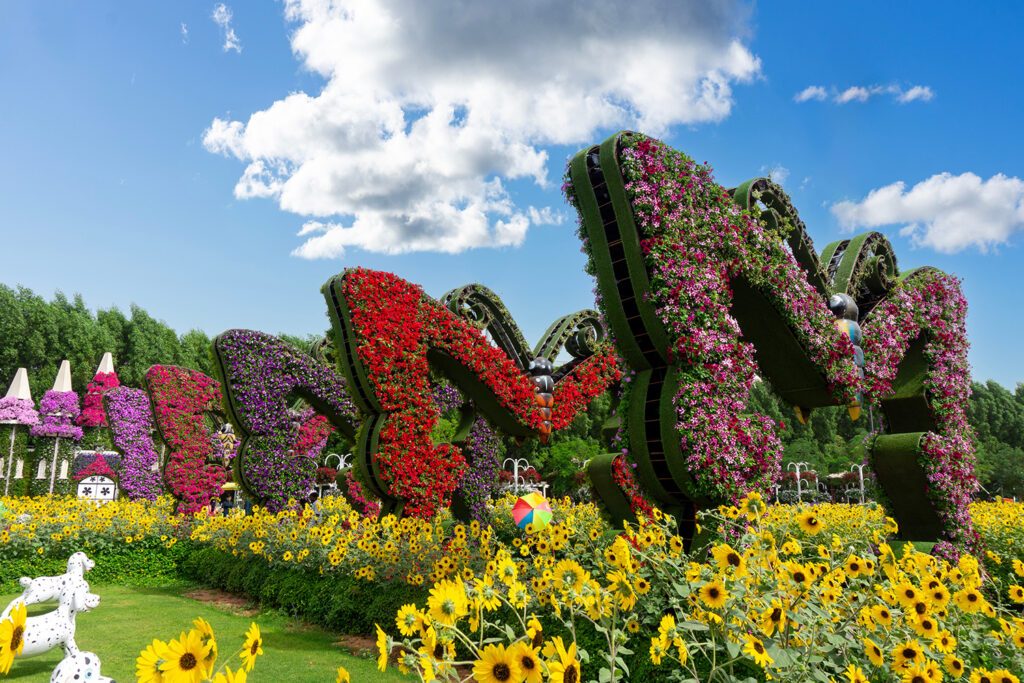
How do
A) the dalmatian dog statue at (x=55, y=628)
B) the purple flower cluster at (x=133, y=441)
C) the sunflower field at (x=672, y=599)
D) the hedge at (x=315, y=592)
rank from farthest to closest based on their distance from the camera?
the purple flower cluster at (x=133, y=441), the hedge at (x=315, y=592), the dalmatian dog statue at (x=55, y=628), the sunflower field at (x=672, y=599)

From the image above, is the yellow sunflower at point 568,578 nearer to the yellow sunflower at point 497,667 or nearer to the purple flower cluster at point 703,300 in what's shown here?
the yellow sunflower at point 497,667

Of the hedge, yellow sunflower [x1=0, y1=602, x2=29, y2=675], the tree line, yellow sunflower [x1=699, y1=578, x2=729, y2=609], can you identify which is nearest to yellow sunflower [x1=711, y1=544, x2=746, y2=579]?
yellow sunflower [x1=699, y1=578, x2=729, y2=609]

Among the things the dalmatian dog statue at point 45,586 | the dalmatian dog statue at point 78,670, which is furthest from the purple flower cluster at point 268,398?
the dalmatian dog statue at point 78,670

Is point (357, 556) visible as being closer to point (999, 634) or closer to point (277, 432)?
point (277, 432)

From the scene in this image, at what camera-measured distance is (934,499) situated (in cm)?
809

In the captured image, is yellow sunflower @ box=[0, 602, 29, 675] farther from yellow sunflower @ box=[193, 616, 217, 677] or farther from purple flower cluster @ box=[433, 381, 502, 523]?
purple flower cluster @ box=[433, 381, 502, 523]

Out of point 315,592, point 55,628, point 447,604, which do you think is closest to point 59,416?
point 315,592

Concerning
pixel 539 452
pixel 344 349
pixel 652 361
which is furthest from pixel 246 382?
pixel 539 452

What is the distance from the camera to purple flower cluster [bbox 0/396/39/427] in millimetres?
23422

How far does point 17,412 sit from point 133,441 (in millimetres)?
11227

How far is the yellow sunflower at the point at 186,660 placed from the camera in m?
1.40

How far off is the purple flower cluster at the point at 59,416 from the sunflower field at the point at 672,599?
16.2 metres

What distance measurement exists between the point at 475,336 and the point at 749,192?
4.61 metres

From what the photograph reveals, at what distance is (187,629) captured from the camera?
24.1 feet
